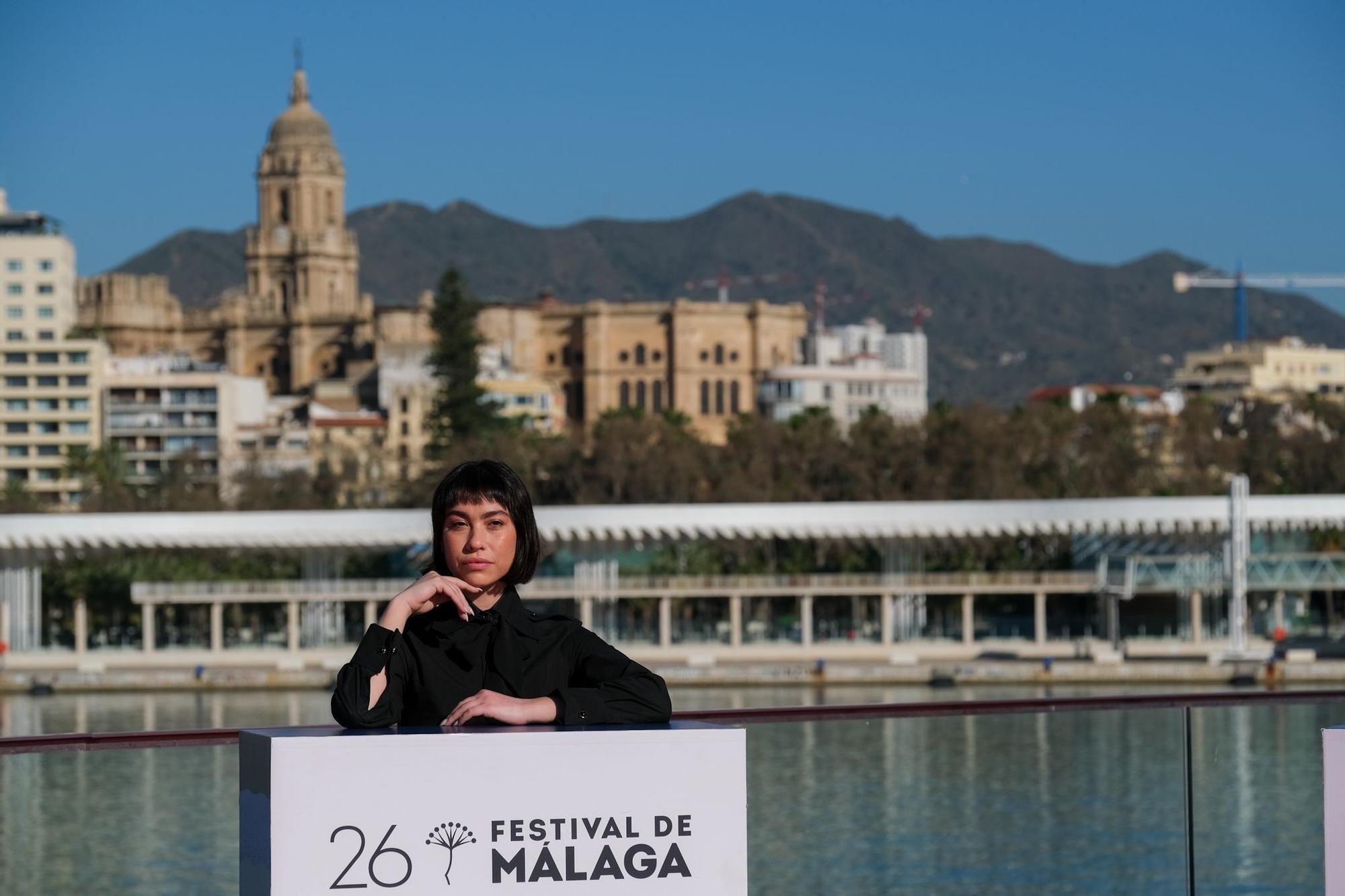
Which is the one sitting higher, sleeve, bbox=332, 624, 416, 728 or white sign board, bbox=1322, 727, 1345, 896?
sleeve, bbox=332, 624, 416, 728

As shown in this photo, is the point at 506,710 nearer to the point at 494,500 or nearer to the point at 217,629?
the point at 494,500

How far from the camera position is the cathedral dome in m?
149

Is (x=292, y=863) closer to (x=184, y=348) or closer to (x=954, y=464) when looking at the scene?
(x=954, y=464)

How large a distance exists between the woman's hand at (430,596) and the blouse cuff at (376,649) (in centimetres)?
3

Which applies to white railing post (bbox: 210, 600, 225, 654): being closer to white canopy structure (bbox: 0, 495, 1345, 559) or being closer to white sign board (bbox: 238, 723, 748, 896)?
white canopy structure (bbox: 0, 495, 1345, 559)

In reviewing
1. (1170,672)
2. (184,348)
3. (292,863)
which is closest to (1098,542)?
(1170,672)

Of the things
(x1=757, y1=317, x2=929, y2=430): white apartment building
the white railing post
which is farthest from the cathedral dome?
the white railing post

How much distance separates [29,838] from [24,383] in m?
87.6

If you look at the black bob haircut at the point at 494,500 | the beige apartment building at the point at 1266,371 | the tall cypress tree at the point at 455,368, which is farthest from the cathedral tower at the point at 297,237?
the black bob haircut at the point at 494,500

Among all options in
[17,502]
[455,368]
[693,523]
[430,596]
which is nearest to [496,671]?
[430,596]

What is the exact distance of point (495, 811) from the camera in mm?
3887

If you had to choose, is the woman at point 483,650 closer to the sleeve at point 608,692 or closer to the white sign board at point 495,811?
the sleeve at point 608,692

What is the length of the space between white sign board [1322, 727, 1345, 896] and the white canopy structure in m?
49.1

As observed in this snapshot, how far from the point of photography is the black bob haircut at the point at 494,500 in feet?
14.5
